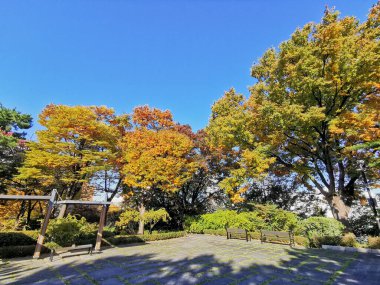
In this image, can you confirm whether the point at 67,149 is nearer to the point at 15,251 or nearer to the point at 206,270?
the point at 15,251

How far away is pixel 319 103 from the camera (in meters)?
14.4

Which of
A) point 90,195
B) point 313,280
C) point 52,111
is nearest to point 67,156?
point 52,111

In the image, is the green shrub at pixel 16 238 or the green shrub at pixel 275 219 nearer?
the green shrub at pixel 16 238

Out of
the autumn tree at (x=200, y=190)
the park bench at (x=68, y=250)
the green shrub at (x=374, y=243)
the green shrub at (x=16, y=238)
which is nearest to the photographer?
the park bench at (x=68, y=250)

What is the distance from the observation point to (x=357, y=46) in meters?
12.3

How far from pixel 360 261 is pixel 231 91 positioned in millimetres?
15569

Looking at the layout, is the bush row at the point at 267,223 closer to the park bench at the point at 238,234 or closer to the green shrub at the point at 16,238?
the park bench at the point at 238,234


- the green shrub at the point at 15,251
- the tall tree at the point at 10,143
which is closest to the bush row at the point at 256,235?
the green shrub at the point at 15,251

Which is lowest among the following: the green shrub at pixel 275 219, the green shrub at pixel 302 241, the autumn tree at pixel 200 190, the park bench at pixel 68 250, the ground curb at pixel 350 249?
the park bench at pixel 68 250

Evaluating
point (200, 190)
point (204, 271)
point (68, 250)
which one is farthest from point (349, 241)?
point (200, 190)

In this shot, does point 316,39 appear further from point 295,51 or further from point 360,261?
point 360,261

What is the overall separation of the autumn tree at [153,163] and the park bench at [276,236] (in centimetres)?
758

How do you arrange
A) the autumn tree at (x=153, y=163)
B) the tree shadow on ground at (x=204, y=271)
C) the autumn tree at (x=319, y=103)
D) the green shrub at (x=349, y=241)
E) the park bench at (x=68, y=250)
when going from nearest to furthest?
the tree shadow on ground at (x=204, y=271) → the park bench at (x=68, y=250) → the green shrub at (x=349, y=241) → the autumn tree at (x=319, y=103) → the autumn tree at (x=153, y=163)

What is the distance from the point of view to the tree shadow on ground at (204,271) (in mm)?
5750
